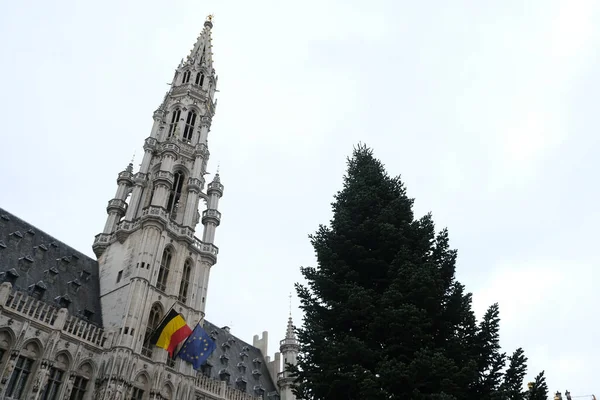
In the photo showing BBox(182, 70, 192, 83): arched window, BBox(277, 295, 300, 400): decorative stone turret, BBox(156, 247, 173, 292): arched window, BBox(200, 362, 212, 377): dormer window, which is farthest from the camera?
BBox(182, 70, 192, 83): arched window

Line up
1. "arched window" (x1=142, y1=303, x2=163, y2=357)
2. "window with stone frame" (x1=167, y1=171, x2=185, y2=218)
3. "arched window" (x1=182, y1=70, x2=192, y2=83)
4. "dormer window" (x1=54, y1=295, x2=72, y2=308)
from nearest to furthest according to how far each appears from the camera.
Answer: "dormer window" (x1=54, y1=295, x2=72, y2=308), "arched window" (x1=142, y1=303, x2=163, y2=357), "window with stone frame" (x1=167, y1=171, x2=185, y2=218), "arched window" (x1=182, y1=70, x2=192, y2=83)

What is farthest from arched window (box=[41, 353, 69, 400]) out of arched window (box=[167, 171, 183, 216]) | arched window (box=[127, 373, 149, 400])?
arched window (box=[167, 171, 183, 216])

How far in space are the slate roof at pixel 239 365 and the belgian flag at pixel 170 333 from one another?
9.25m

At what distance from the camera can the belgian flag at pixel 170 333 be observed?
38625mm

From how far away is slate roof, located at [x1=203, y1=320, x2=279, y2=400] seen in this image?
49734 millimetres

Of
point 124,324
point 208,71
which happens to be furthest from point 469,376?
point 208,71

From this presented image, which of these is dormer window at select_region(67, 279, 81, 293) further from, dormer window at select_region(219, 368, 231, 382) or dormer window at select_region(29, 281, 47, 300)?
dormer window at select_region(219, 368, 231, 382)

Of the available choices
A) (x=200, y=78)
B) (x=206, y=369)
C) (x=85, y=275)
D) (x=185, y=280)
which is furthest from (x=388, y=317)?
(x=200, y=78)

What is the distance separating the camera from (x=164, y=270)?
43625 millimetres

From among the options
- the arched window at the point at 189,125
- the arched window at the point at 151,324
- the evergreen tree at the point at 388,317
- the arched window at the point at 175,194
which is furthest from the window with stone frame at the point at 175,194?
the evergreen tree at the point at 388,317

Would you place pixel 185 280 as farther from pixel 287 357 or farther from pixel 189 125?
pixel 189 125

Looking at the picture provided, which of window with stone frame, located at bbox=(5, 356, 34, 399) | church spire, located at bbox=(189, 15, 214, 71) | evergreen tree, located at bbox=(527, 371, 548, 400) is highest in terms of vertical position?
A: church spire, located at bbox=(189, 15, 214, 71)

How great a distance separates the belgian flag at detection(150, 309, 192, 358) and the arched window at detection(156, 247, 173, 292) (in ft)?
12.2

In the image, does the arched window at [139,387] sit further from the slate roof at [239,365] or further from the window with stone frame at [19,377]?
the slate roof at [239,365]
